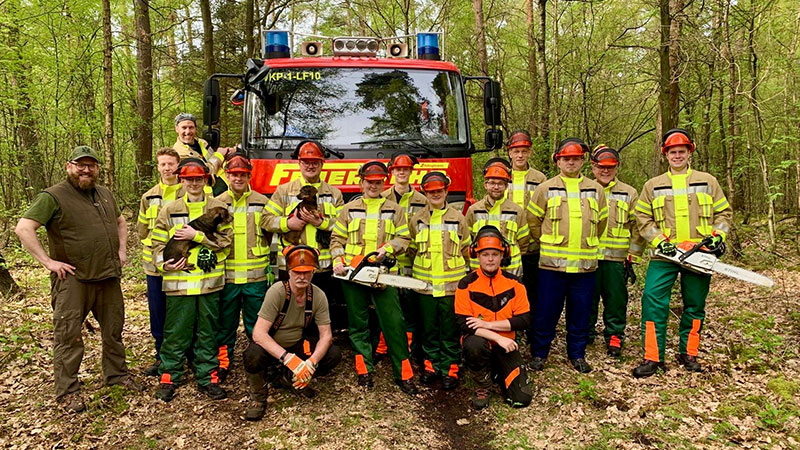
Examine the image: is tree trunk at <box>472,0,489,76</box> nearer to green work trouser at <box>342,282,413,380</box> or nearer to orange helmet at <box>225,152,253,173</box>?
orange helmet at <box>225,152,253,173</box>

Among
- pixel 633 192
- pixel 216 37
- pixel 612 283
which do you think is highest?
pixel 216 37

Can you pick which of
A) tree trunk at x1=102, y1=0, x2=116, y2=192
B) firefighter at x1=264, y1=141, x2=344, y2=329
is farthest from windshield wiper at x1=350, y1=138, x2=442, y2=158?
tree trunk at x1=102, y1=0, x2=116, y2=192

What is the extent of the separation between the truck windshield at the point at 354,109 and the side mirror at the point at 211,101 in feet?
1.70

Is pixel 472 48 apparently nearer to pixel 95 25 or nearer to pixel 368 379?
pixel 95 25

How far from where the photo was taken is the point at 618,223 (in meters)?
5.01

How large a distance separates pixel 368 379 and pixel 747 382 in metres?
3.44

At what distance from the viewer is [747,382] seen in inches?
170

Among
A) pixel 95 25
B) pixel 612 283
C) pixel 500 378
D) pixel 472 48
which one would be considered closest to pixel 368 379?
pixel 500 378

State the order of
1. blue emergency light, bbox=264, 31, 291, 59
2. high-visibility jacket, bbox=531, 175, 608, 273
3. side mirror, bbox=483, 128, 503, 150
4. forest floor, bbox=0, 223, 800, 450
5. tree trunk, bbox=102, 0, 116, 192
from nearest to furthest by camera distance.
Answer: forest floor, bbox=0, 223, 800, 450 → high-visibility jacket, bbox=531, 175, 608, 273 → blue emergency light, bbox=264, 31, 291, 59 → side mirror, bbox=483, 128, 503, 150 → tree trunk, bbox=102, 0, 116, 192

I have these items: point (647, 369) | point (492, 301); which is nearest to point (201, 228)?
point (492, 301)

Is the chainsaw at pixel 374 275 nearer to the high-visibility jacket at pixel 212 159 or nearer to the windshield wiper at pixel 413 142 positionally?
the windshield wiper at pixel 413 142

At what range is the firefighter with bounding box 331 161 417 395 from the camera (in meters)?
4.32

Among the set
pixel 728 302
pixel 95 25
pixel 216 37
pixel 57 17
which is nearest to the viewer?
pixel 728 302

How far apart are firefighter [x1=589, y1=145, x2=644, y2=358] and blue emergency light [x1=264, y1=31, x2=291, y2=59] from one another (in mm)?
3809
